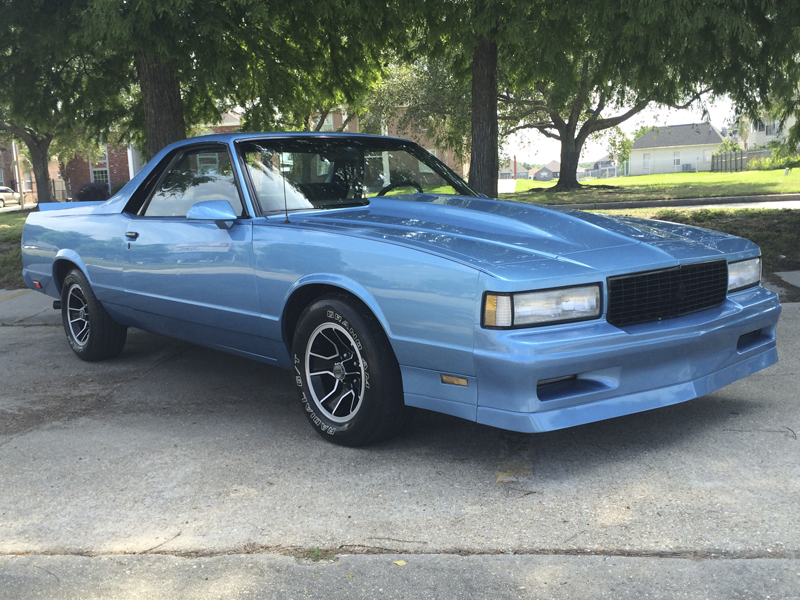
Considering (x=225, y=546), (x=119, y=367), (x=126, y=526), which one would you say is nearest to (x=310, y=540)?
(x=225, y=546)

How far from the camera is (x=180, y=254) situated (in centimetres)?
462

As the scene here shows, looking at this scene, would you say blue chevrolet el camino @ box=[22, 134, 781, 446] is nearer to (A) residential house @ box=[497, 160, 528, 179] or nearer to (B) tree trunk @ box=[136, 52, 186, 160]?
(B) tree trunk @ box=[136, 52, 186, 160]

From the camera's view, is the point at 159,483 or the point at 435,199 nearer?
the point at 159,483

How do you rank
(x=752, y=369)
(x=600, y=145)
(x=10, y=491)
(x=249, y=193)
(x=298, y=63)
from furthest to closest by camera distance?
(x=600, y=145), (x=298, y=63), (x=249, y=193), (x=752, y=369), (x=10, y=491)

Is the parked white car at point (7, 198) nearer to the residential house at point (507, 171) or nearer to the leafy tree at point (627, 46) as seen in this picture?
the residential house at point (507, 171)

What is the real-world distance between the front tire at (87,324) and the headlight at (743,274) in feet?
13.4

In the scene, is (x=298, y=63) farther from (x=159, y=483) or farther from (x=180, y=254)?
(x=159, y=483)

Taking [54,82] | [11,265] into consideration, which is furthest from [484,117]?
[11,265]

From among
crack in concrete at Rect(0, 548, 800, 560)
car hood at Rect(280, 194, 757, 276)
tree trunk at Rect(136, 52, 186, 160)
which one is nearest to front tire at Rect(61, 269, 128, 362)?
car hood at Rect(280, 194, 757, 276)

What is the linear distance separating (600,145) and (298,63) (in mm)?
30404

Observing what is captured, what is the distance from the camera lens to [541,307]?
10.5 ft

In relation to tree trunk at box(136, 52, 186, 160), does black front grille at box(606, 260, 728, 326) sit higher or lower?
lower

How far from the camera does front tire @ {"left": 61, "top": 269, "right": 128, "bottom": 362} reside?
5648mm

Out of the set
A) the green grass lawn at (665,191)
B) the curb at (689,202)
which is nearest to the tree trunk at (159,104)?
the curb at (689,202)
